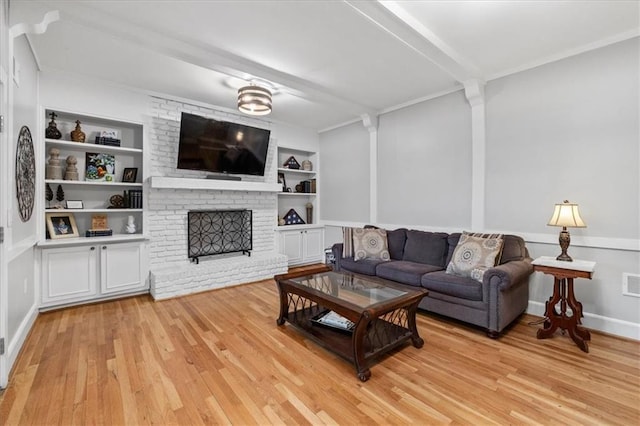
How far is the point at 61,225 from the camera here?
343 centimetres

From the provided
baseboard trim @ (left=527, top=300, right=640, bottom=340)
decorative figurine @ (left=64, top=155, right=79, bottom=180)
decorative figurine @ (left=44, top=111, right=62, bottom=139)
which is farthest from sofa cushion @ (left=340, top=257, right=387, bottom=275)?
decorative figurine @ (left=44, top=111, right=62, bottom=139)

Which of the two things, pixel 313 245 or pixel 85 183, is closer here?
pixel 85 183

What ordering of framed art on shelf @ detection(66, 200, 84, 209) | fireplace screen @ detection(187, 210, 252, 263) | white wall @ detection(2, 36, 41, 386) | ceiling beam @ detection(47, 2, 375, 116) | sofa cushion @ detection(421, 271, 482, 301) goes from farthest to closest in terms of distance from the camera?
fireplace screen @ detection(187, 210, 252, 263) < framed art on shelf @ detection(66, 200, 84, 209) < sofa cushion @ detection(421, 271, 482, 301) < ceiling beam @ detection(47, 2, 375, 116) < white wall @ detection(2, 36, 41, 386)

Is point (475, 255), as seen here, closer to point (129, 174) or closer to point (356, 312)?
point (356, 312)

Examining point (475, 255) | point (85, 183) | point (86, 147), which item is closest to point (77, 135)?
point (86, 147)

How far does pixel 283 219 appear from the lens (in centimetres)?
561

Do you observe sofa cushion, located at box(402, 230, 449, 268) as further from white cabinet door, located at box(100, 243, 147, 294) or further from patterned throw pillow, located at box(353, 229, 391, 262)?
white cabinet door, located at box(100, 243, 147, 294)

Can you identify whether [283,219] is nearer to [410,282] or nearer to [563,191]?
[410,282]

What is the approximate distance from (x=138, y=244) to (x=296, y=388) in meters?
2.92

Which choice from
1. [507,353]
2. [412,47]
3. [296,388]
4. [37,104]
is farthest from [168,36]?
[507,353]

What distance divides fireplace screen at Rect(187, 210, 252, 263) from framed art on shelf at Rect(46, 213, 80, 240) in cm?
129

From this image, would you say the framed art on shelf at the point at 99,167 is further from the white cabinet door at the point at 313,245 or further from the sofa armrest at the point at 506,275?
the sofa armrest at the point at 506,275

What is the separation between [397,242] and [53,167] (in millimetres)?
4183

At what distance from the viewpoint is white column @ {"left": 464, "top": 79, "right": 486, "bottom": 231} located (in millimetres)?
3496
